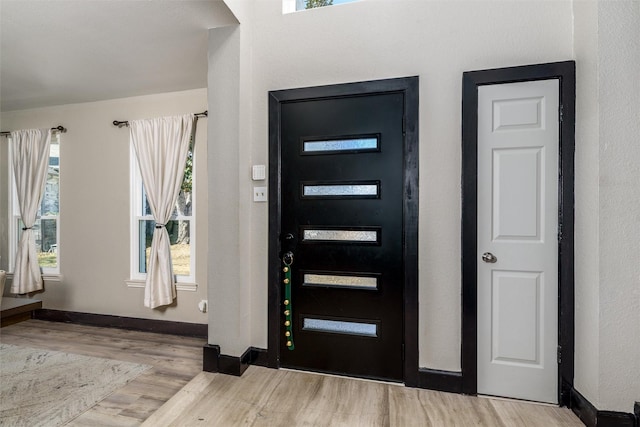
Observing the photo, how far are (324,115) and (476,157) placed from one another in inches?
43.1

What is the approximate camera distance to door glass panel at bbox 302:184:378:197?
224 centimetres

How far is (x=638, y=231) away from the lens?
5.48ft

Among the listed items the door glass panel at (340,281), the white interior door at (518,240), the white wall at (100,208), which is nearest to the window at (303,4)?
the white interior door at (518,240)

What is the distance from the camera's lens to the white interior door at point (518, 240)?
1952 mm

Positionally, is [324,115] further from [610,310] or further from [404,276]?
[610,310]

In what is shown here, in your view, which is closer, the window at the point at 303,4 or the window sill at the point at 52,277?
the window at the point at 303,4

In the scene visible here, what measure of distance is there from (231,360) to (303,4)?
283 cm

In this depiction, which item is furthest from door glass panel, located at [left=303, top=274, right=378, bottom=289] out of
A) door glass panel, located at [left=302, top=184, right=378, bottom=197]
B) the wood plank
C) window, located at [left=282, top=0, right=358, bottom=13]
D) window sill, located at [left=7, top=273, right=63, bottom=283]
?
window sill, located at [left=7, top=273, right=63, bottom=283]

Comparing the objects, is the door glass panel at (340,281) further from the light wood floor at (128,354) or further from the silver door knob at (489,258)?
the light wood floor at (128,354)

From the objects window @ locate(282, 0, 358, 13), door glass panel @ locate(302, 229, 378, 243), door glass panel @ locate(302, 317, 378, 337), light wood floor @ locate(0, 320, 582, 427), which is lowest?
light wood floor @ locate(0, 320, 582, 427)

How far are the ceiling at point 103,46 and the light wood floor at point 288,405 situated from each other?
260 centimetres

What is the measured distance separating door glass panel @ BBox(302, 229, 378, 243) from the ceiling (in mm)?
1664

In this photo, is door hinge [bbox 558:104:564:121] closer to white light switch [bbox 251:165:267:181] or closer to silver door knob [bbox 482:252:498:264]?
silver door knob [bbox 482:252:498:264]

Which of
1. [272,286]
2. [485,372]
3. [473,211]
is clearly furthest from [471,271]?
[272,286]
